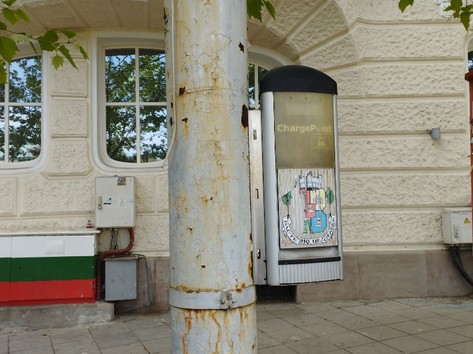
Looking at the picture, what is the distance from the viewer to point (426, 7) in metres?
6.14

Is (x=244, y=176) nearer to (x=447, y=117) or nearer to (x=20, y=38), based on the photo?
(x=20, y=38)

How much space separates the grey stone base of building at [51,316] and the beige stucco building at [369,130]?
65 cm

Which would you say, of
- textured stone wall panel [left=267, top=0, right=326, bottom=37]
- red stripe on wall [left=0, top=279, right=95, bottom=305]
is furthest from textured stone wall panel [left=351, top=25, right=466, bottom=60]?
red stripe on wall [left=0, top=279, right=95, bottom=305]

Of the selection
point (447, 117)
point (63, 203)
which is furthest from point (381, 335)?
point (63, 203)

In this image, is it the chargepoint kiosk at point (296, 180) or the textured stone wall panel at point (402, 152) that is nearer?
the chargepoint kiosk at point (296, 180)

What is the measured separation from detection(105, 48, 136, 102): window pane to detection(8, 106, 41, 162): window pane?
3.17 ft

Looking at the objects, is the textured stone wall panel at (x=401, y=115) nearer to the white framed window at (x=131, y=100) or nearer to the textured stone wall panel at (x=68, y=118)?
the white framed window at (x=131, y=100)

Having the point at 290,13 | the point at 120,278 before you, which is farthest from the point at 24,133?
the point at 290,13

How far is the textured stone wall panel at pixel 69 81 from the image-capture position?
581cm

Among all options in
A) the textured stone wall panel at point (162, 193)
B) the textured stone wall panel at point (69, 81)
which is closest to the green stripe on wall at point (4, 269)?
the textured stone wall panel at point (162, 193)

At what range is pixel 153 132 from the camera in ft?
20.7

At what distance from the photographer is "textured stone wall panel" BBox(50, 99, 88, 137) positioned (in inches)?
228

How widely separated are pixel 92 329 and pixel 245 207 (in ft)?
13.4

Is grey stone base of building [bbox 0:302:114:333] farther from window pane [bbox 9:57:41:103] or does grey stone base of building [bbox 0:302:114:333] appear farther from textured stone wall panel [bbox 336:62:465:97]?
textured stone wall panel [bbox 336:62:465:97]
